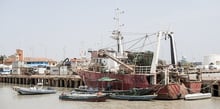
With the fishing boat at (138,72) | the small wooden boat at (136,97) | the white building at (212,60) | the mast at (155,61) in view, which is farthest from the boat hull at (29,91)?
the white building at (212,60)

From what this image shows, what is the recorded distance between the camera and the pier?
5560cm

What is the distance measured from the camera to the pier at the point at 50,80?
55.6 meters

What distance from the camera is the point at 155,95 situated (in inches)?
1329

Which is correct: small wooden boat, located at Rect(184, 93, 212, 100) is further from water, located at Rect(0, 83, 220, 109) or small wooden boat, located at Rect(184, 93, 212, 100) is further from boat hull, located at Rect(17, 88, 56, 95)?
boat hull, located at Rect(17, 88, 56, 95)

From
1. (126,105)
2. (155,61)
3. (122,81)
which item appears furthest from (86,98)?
(155,61)

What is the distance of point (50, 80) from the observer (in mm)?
63000

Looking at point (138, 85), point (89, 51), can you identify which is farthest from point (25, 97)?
point (138, 85)

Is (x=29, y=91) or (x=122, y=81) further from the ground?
(x=122, y=81)

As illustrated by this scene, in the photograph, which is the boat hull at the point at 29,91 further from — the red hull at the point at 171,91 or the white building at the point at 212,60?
the white building at the point at 212,60

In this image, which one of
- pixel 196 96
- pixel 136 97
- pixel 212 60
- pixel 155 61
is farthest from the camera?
pixel 212 60

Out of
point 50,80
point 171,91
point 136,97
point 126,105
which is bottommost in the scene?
point 126,105

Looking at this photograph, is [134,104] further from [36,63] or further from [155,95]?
[36,63]

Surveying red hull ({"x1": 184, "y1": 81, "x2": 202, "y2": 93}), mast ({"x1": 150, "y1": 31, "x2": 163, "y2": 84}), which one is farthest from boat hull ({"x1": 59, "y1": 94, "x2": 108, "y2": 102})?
red hull ({"x1": 184, "y1": 81, "x2": 202, "y2": 93})

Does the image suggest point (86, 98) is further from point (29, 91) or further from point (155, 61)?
point (29, 91)
